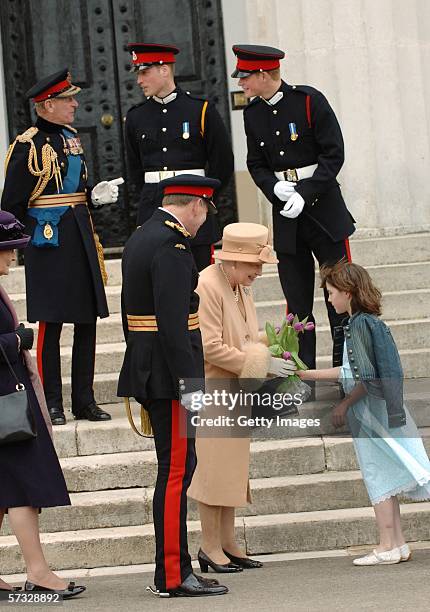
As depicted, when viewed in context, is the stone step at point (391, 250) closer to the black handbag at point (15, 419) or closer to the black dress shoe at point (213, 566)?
the black dress shoe at point (213, 566)

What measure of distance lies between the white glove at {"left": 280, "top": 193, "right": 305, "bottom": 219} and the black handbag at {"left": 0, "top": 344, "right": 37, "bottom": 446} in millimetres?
2511

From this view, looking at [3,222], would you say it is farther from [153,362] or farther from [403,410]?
[403,410]

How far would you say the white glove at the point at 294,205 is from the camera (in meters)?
8.41

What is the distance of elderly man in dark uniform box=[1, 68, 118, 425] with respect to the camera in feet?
27.9

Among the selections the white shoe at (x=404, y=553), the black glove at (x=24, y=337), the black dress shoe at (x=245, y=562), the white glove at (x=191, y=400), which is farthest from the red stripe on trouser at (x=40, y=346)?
the white shoe at (x=404, y=553)

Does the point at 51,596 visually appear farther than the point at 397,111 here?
No

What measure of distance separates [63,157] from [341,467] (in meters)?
2.35

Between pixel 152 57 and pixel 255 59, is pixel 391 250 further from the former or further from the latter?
pixel 152 57

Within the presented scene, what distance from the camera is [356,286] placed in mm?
6945

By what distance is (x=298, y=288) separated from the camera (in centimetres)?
865

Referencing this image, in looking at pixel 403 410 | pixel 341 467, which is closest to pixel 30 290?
pixel 341 467

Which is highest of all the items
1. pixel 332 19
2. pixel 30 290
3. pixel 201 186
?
pixel 332 19

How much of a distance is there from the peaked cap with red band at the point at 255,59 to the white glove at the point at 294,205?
74 cm

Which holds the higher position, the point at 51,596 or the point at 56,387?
the point at 56,387
